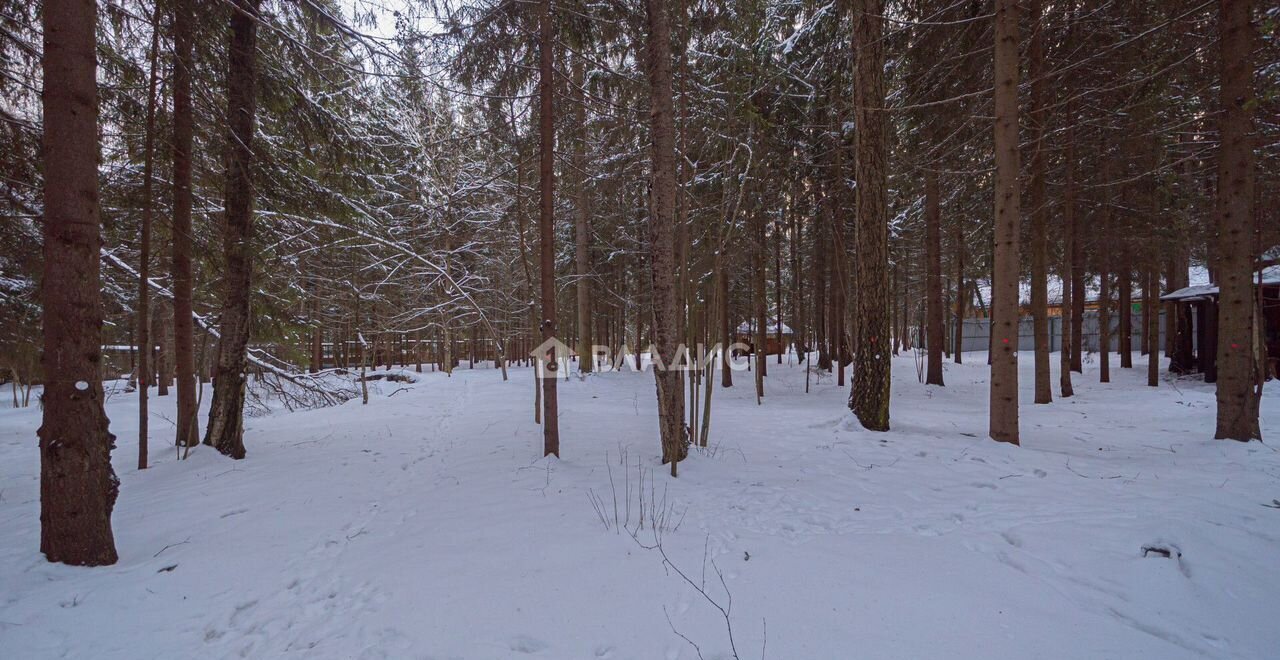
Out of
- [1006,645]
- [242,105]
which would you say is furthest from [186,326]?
[1006,645]

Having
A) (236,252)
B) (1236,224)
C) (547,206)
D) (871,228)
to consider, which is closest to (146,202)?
(236,252)

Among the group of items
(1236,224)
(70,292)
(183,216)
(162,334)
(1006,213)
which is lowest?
(162,334)

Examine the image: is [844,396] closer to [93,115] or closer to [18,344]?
[93,115]

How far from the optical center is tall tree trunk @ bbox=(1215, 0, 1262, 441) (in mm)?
5512

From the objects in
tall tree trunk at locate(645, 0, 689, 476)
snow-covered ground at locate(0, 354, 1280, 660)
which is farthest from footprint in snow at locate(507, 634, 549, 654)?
tall tree trunk at locate(645, 0, 689, 476)

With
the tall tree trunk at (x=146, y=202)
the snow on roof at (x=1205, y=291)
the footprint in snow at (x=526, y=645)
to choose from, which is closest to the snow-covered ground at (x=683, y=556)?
the footprint in snow at (x=526, y=645)

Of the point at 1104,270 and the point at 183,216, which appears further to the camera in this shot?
the point at 1104,270

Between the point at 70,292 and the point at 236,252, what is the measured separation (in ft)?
11.0

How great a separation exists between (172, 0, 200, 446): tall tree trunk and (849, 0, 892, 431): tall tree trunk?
7974 millimetres

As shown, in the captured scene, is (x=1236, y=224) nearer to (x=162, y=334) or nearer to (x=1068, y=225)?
(x=1068, y=225)

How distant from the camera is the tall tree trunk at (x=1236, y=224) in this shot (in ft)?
18.1

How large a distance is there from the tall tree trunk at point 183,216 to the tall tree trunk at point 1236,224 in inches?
437

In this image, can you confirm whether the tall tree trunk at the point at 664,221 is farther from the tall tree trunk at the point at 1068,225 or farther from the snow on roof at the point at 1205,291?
the snow on roof at the point at 1205,291

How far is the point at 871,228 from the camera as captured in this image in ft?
23.0
